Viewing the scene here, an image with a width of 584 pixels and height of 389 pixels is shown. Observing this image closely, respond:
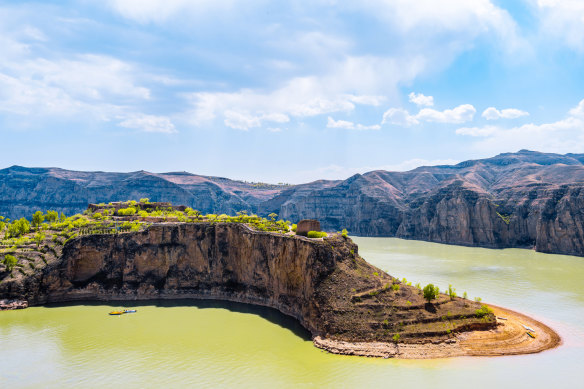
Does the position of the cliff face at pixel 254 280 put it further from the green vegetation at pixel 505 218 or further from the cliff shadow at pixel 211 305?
the green vegetation at pixel 505 218

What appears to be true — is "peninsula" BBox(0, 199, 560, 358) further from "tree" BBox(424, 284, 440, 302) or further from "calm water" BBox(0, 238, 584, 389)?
"calm water" BBox(0, 238, 584, 389)

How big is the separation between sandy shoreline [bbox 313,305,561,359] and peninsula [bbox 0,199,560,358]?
124mm

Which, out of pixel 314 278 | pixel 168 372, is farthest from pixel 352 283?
pixel 168 372

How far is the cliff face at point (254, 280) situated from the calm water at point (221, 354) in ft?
12.0

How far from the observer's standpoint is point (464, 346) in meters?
45.5

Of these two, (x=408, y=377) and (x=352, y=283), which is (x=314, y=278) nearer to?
(x=352, y=283)

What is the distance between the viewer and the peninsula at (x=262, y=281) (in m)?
47.1

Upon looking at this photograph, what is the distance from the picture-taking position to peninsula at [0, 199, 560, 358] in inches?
1853

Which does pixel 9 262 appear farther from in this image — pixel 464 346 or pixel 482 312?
pixel 482 312

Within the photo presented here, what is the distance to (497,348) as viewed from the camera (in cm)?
4597

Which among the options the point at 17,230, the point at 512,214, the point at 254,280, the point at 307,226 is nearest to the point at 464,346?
the point at 307,226

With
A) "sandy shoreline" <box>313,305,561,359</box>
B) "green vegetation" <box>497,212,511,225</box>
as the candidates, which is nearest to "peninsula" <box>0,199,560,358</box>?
"sandy shoreline" <box>313,305,561,359</box>

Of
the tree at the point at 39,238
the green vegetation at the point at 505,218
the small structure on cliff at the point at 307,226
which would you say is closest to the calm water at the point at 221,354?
the small structure on cliff at the point at 307,226

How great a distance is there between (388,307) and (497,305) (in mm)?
27101
